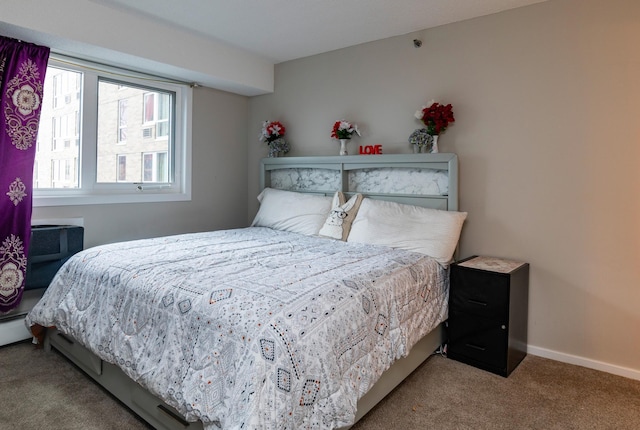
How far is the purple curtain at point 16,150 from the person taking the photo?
8.36ft

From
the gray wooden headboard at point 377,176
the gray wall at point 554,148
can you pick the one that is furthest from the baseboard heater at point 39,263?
the gray wall at point 554,148

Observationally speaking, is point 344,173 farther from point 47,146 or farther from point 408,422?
point 47,146

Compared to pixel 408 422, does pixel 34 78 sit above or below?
above

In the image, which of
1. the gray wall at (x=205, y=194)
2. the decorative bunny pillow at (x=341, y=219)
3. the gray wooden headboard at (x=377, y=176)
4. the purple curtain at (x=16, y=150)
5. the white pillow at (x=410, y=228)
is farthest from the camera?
the gray wall at (x=205, y=194)

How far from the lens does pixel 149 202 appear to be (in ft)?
11.6

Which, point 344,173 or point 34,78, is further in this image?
point 344,173

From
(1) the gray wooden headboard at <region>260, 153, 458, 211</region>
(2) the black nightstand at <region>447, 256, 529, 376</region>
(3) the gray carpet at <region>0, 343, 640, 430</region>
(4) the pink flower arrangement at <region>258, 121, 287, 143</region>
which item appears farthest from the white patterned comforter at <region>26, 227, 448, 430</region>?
(4) the pink flower arrangement at <region>258, 121, 287, 143</region>

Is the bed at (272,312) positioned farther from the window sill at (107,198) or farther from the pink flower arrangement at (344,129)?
the window sill at (107,198)

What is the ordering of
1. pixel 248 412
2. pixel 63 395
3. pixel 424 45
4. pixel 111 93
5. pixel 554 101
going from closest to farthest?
pixel 248 412
pixel 63 395
pixel 554 101
pixel 424 45
pixel 111 93

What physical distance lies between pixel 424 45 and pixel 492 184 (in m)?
1.24

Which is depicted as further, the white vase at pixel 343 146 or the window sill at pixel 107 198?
the white vase at pixel 343 146

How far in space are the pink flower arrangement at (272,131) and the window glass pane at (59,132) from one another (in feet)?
5.34

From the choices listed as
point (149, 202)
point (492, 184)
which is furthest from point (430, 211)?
point (149, 202)

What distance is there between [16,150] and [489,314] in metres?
3.28
